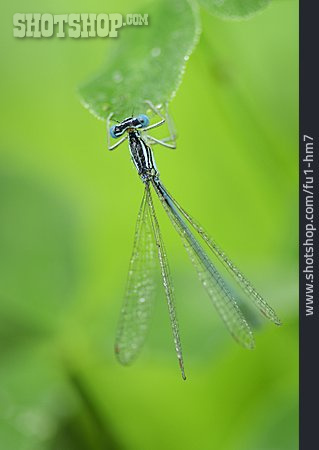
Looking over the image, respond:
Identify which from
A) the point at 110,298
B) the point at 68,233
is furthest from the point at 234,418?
the point at 68,233

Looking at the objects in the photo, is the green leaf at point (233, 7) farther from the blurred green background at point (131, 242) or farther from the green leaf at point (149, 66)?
the blurred green background at point (131, 242)

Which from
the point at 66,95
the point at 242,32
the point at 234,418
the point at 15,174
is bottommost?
the point at 234,418

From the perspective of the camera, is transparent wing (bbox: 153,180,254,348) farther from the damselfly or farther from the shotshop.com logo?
the shotshop.com logo

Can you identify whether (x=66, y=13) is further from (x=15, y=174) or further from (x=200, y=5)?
(x=200, y=5)
